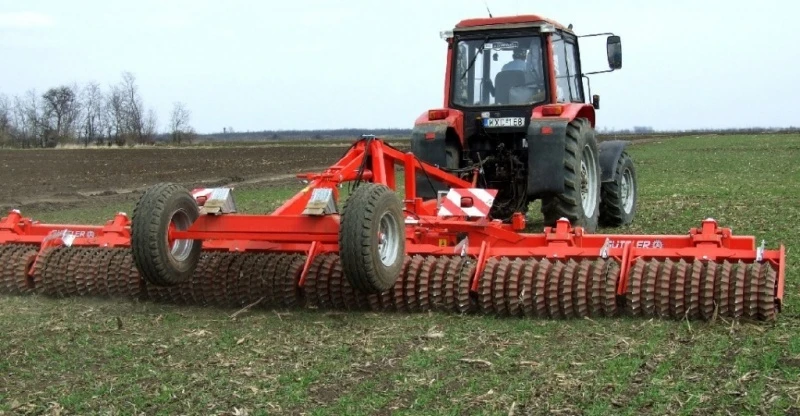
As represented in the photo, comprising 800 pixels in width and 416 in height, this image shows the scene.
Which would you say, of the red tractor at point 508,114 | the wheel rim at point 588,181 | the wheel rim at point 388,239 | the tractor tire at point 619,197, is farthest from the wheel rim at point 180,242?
the tractor tire at point 619,197

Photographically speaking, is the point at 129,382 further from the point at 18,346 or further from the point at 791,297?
the point at 791,297

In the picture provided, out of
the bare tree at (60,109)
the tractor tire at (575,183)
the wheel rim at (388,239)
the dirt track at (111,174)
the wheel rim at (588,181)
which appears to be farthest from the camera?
the bare tree at (60,109)

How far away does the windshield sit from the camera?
30.0 ft

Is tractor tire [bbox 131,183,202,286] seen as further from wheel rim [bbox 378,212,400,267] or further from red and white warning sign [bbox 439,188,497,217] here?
red and white warning sign [bbox 439,188,497,217]

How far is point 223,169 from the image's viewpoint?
29891mm

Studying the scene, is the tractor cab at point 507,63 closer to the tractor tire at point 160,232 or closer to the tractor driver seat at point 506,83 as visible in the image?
the tractor driver seat at point 506,83

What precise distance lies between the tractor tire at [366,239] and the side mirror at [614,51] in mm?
4487

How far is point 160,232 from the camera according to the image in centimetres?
592

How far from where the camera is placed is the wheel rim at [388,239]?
601cm

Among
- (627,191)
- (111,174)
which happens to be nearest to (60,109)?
(111,174)

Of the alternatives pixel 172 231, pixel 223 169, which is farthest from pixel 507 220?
pixel 223 169

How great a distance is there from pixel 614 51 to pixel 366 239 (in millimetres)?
4990

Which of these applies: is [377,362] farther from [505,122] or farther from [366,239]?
[505,122]

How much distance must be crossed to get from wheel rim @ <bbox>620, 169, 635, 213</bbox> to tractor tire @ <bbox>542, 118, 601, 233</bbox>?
210 cm
